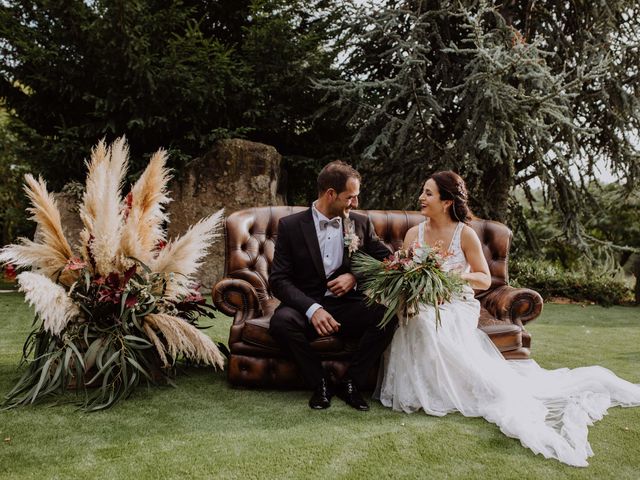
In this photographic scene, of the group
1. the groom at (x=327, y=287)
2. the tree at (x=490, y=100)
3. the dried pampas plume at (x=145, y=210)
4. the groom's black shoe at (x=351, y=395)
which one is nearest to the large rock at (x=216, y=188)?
the tree at (x=490, y=100)

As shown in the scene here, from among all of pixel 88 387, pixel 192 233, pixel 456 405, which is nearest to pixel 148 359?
pixel 88 387

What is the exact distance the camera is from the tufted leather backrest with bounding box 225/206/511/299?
3.67 m

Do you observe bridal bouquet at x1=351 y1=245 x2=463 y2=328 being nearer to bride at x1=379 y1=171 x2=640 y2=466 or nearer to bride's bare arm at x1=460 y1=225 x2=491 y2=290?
bride at x1=379 y1=171 x2=640 y2=466

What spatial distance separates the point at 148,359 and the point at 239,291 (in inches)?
27.3

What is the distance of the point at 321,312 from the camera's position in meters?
2.85

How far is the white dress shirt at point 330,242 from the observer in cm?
316

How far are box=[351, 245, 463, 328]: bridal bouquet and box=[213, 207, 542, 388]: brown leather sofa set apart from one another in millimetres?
437

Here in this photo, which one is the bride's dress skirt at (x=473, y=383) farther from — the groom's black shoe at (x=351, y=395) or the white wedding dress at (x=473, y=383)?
the groom's black shoe at (x=351, y=395)

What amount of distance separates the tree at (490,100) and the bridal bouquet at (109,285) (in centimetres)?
412

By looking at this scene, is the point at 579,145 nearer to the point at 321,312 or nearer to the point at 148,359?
the point at 321,312

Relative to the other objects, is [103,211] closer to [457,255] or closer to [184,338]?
[184,338]

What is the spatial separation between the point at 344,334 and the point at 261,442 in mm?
904

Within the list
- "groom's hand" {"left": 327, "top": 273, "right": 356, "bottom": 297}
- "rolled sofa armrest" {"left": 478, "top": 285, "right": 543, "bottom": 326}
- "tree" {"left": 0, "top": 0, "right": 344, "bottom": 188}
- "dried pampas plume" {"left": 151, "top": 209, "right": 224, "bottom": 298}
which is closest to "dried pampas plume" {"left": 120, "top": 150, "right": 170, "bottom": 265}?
Result: "dried pampas plume" {"left": 151, "top": 209, "right": 224, "bottom": 298}

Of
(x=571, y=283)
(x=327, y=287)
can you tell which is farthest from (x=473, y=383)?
(x=571, y=283)
